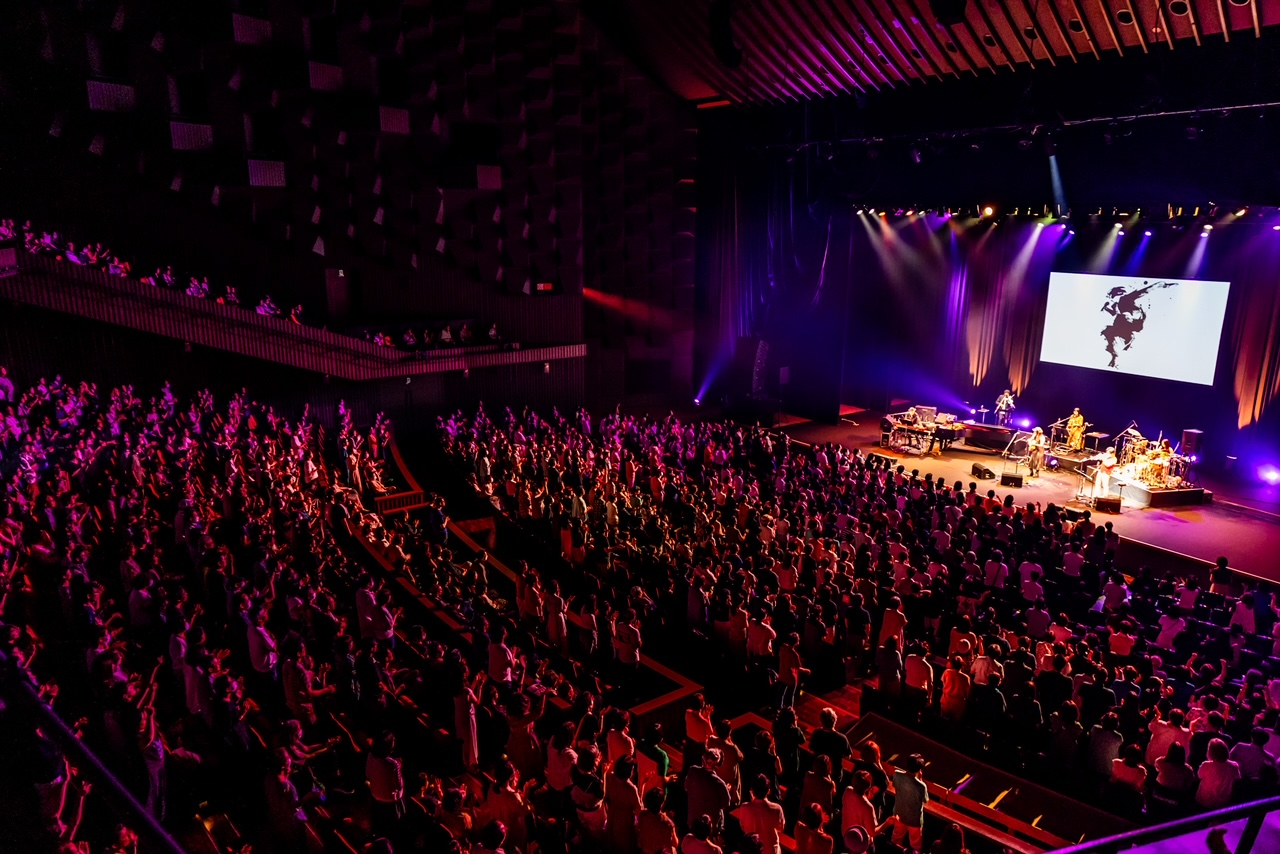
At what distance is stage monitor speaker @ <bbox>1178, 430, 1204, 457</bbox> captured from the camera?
48.9 ft

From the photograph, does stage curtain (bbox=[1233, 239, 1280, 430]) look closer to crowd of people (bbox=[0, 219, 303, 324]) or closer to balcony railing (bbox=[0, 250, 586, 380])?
balcony railing (bbox=[0, 250, 586, 380])

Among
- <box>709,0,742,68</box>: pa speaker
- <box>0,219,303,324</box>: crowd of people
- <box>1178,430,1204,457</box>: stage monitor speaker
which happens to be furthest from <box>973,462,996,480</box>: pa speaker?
<box>0,219,303,324</box>: crowd of people

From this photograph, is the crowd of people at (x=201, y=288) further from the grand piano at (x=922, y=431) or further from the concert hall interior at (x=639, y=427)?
the grand piano at (x=922, y=431)

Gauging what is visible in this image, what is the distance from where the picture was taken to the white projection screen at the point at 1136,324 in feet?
50.9

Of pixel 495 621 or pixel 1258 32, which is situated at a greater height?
pixel 1258 32

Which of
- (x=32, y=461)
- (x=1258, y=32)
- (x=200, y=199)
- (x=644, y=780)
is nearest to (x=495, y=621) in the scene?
(x=644, y=780)

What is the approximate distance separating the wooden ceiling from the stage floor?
6.96m

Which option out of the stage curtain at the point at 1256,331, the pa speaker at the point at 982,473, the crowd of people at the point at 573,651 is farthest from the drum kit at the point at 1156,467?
the crowd of people at the point at 573,651

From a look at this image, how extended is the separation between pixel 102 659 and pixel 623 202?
16038 millimetres

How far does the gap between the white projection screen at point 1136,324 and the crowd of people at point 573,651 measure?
6.09 meters

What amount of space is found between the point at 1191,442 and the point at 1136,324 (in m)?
2.74

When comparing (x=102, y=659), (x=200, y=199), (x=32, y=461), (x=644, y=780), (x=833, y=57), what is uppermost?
(x=833, y=57)

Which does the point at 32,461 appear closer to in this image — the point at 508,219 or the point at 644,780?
the point at 644,780

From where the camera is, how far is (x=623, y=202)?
20.2 meters
